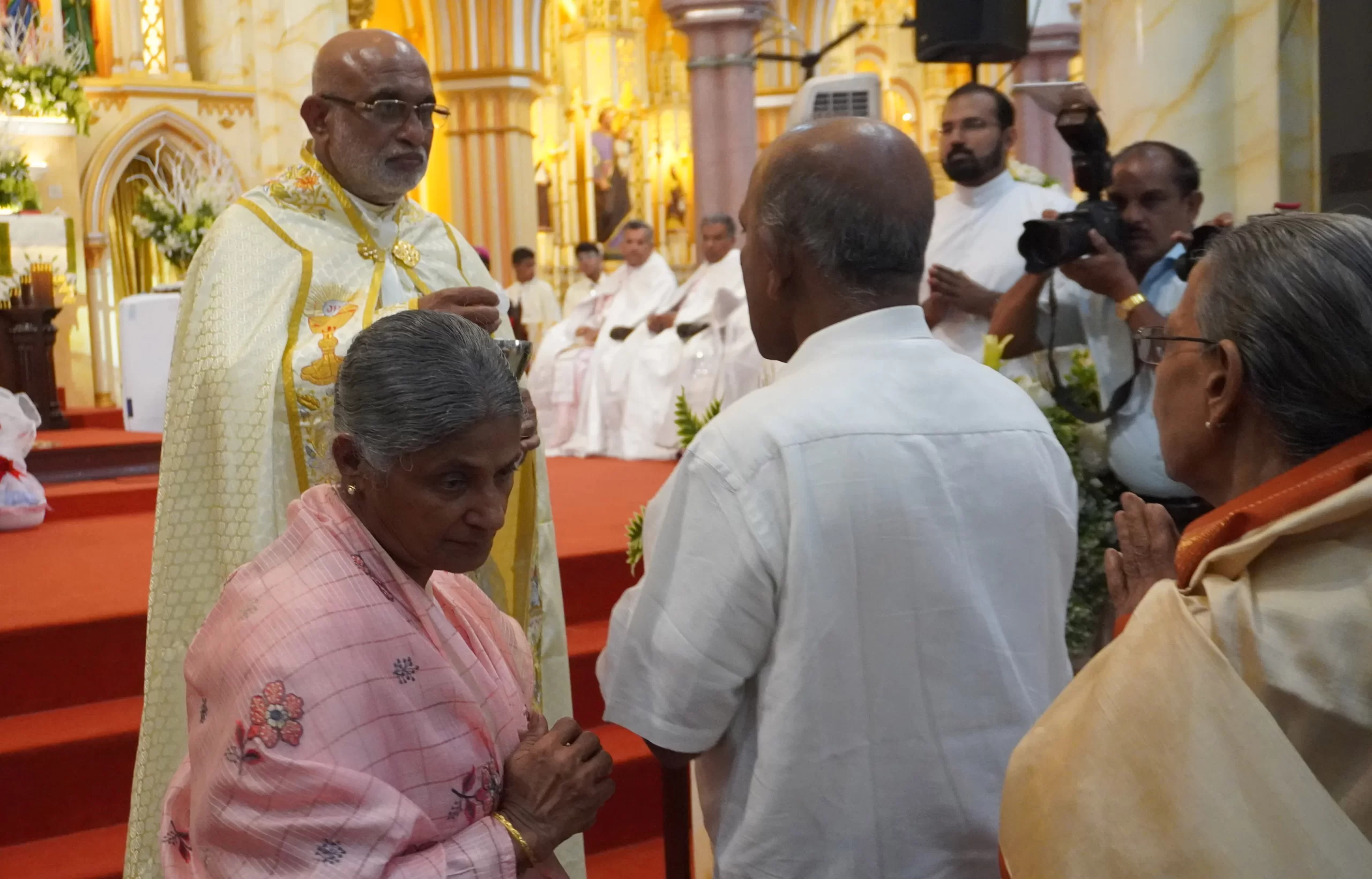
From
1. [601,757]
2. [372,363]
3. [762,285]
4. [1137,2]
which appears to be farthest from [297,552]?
[1137,2]

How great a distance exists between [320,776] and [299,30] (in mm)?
8862

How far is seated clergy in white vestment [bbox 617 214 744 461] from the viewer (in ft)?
30.2

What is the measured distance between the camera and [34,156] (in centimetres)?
944

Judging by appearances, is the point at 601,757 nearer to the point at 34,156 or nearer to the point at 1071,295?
the point at 1071,295

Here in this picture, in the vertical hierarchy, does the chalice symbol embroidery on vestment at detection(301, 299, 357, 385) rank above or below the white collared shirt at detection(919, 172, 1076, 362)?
below

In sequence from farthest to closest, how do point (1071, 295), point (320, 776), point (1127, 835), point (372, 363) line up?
point (1071, 295)
point (372, 363)
point (320, 776)
point (1127, 835)

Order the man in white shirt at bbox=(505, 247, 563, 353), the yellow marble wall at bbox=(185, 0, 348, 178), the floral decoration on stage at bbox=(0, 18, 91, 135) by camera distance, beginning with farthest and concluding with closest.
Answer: the man in white shirt at bbox=(505, 247, 563, 353), the yellow marble wall at bbox=(185, 0, 348, 178), the floral decoration on stage at bbox=(0, 18, 91, 135)

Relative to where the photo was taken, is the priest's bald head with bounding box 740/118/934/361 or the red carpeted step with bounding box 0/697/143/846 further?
the red carpeted step with bounding box 0/697/143/846

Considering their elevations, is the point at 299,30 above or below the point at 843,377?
above

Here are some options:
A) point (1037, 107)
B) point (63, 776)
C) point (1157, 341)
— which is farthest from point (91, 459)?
point (1037, 107)

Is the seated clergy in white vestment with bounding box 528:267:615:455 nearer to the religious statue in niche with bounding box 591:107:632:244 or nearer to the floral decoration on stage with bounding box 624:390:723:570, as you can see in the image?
the floral decoration on stage with bounding box 624:390:723:570

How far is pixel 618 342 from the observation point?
10.0m

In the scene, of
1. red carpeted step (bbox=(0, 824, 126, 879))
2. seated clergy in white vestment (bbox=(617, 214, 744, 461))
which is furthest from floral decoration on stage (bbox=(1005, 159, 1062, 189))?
seated clergy in white vestment (bbox=(617, 214, 744, 461))

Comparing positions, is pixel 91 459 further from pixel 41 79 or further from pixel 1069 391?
pixel 1069 391
